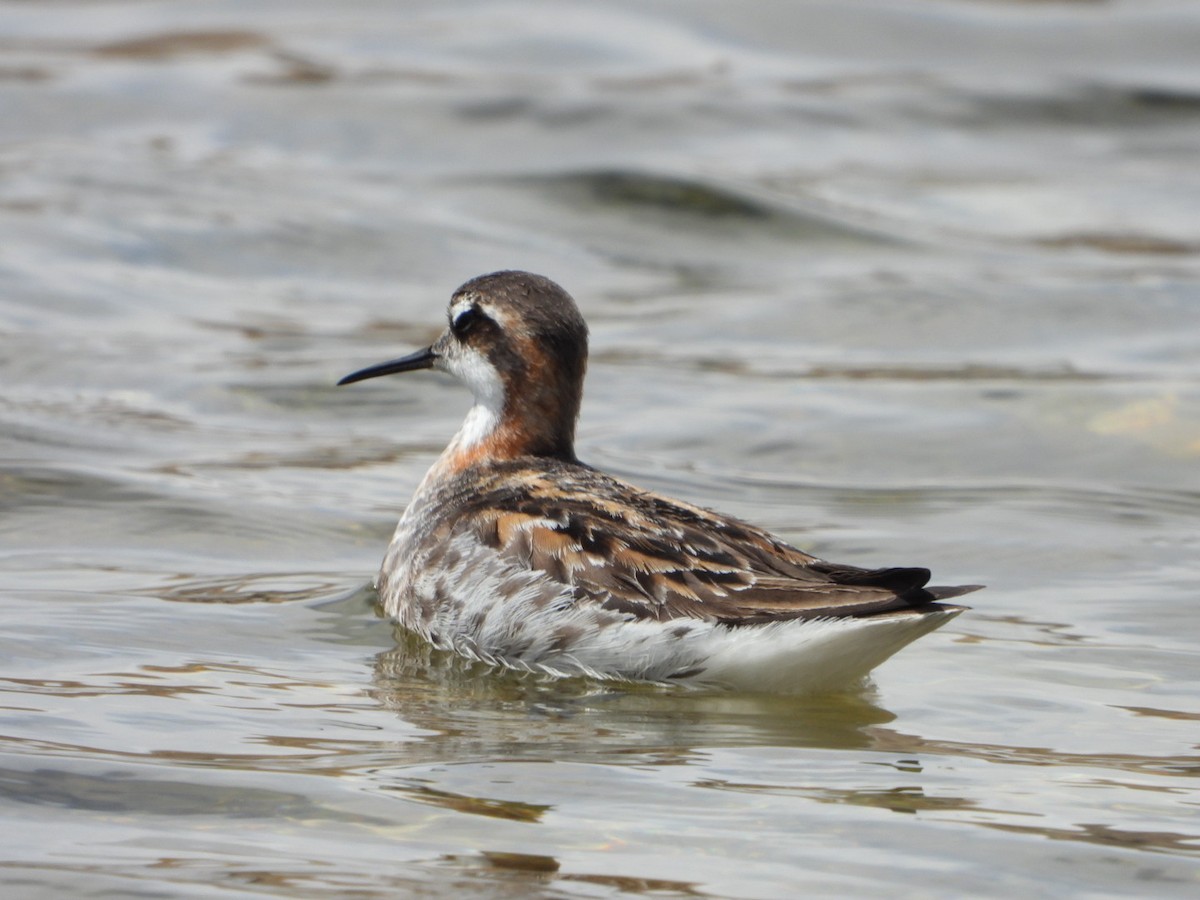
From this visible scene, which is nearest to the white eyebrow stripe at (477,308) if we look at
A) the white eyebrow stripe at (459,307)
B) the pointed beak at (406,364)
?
the white eyebrow stripe at (459,307)

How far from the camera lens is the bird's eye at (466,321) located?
8.70m

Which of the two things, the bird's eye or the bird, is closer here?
the bird

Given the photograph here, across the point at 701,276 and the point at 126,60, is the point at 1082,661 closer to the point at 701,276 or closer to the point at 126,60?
the point at 701,276

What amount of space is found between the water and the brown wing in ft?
1.25

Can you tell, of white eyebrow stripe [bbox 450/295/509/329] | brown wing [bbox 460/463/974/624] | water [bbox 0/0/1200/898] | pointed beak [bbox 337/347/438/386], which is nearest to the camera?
water [bbox 0/0/1200/898]

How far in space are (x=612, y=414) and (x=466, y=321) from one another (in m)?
3.11

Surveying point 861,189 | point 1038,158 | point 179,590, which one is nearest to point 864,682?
point 179,590

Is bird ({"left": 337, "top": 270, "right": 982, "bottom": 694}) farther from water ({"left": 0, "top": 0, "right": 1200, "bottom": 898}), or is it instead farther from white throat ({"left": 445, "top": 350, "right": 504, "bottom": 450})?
water ({"left": 0, "top": 0, "right": 1200, "bottom": 898})

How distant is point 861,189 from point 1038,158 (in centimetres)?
212

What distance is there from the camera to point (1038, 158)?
19031 millimetres

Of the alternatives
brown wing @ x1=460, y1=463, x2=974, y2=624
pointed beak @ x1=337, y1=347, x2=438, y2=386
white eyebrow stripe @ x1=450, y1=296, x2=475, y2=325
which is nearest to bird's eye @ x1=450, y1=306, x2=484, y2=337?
white eyebrow stripe @ x1=450, y1=296, x2=475, y2=325

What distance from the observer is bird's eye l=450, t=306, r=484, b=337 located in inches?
342

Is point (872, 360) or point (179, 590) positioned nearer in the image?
point (179, 590)

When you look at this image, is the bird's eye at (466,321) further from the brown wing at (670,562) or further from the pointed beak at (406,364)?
the brown wing at (670,562)
